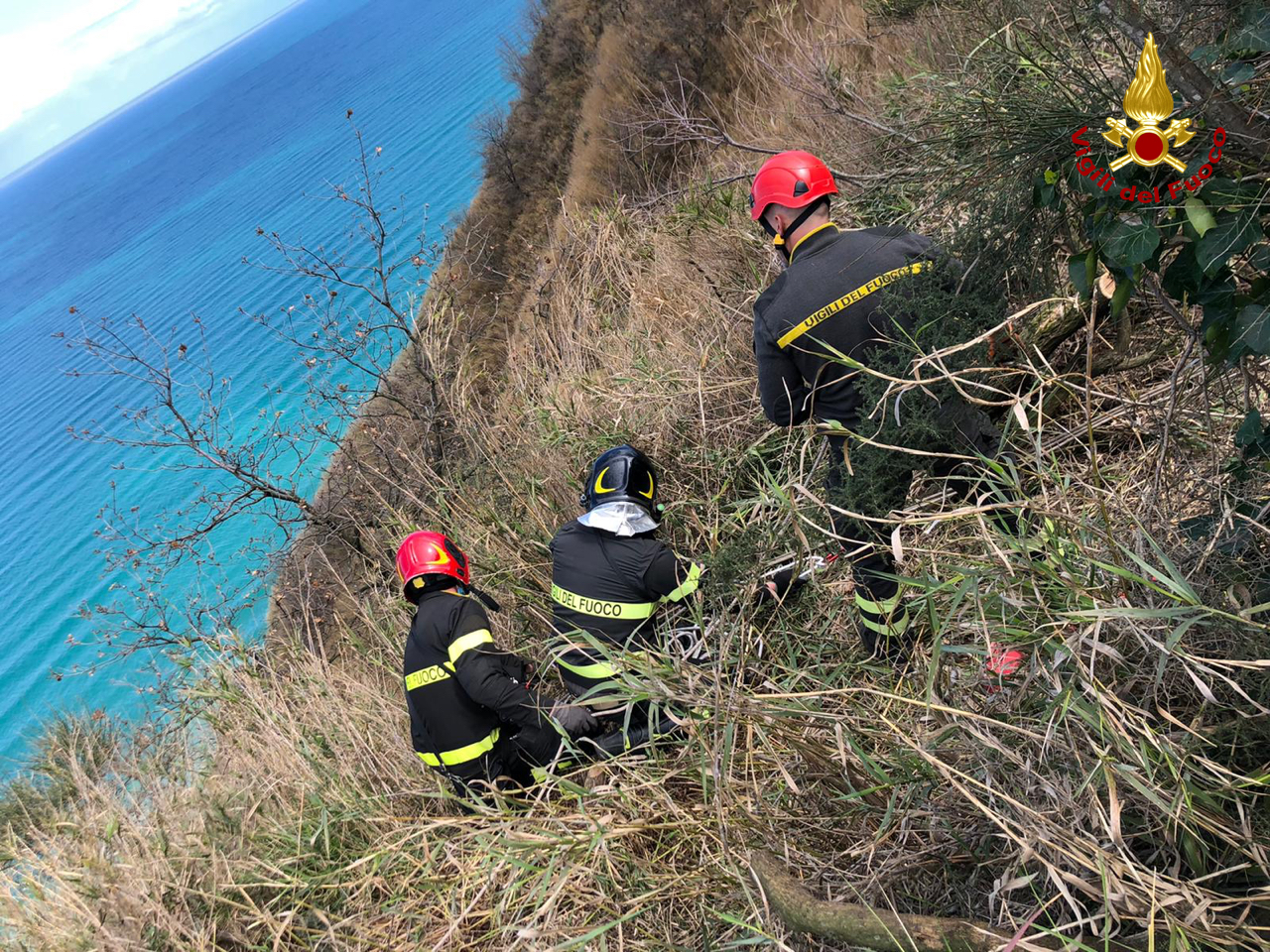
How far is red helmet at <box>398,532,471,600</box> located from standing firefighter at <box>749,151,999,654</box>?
5.69 feet

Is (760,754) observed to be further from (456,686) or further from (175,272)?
(175,272)

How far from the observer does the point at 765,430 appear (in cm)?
451

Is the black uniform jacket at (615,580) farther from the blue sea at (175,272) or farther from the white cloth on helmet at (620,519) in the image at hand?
the blue sea at (175,272)

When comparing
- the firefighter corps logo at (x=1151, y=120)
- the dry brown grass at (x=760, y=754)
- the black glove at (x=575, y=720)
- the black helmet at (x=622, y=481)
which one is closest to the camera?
the firefighter corps logo at (x=1151, y=120)

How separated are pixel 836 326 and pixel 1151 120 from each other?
172 centimetres

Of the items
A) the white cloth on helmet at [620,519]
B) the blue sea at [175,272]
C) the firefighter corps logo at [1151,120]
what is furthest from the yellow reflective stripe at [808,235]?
the blue sea at [175,272]

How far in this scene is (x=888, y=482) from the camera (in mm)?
2670

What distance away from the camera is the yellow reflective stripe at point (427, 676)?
373cm

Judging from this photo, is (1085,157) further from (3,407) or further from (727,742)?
(3,407)

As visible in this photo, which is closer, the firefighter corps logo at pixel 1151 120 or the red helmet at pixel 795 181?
the firefighter corps logo at pixel 1151 120

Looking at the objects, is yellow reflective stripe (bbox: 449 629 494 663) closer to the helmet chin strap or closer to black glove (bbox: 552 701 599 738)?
black glove (bbox: 552 701 599 738)

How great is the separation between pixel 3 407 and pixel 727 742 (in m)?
52.4

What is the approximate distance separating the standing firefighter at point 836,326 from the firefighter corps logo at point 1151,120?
1119mm

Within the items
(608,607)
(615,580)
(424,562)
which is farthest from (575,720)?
(424,562)
